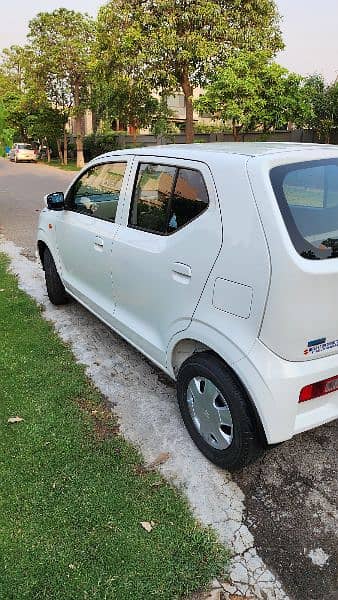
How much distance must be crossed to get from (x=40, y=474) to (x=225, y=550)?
1080mm

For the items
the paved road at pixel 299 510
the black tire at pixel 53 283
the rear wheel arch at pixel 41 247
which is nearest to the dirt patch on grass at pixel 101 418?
the paved road at pixel 299 510

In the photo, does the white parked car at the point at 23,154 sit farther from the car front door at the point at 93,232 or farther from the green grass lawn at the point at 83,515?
the green grass lawn at the point at 83,515

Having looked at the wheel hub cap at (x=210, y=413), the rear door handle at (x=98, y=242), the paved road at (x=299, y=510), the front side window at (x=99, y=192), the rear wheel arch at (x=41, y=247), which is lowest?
the paved road at (x=299, y=510)

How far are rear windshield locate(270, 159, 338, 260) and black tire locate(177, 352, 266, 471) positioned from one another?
2.43ft

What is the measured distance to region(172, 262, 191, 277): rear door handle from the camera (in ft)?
8.39

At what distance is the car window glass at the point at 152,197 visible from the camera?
9.29 feet

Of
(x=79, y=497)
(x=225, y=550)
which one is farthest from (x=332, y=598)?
(x=79, y=497)

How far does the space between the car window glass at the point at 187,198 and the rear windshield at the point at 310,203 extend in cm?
44

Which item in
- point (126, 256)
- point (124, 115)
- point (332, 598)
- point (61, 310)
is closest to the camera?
point (332, 598)

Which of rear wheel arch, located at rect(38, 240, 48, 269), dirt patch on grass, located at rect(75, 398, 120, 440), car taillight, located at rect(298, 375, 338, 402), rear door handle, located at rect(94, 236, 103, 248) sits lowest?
dirt patch on grass, located at rect(75, 398, 120, 440)

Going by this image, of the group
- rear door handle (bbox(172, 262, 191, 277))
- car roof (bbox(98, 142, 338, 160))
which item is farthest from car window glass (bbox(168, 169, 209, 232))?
rear door handle (bbox(172, 262, 191, 277))

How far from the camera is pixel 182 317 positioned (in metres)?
2.66

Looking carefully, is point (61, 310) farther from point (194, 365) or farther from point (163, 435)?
point (194, 365)

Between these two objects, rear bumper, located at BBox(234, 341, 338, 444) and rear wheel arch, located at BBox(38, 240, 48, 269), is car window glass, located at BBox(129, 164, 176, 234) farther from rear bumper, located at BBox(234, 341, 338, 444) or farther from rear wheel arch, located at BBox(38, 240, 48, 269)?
rear wheel arch, located at BBox(38, 240, 48, 269)
